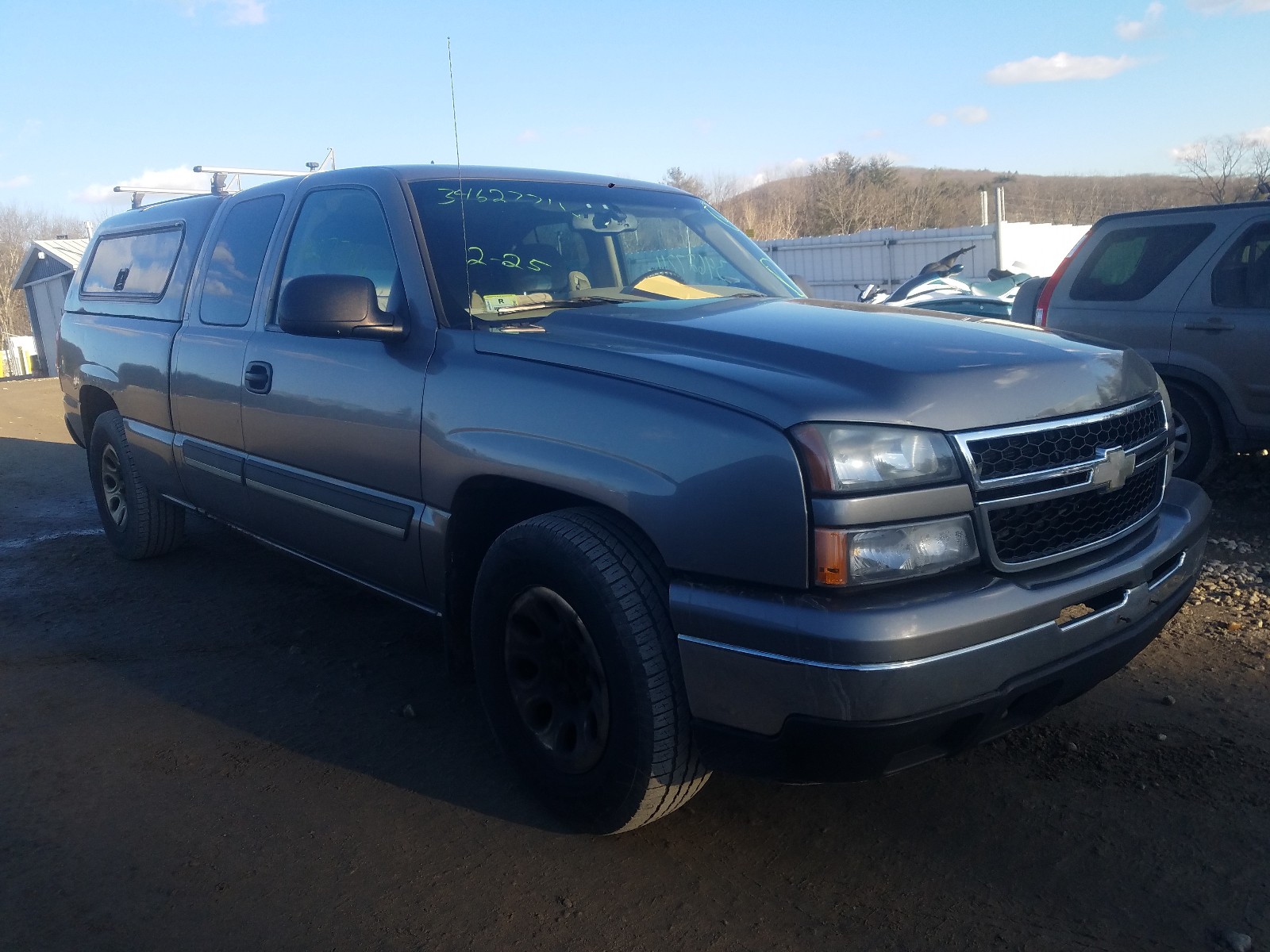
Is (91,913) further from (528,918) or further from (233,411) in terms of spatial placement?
(233,411)

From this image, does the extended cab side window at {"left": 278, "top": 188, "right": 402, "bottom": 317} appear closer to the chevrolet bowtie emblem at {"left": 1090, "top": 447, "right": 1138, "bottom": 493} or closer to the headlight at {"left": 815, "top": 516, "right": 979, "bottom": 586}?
the headlight at {"left": 815, "top": 516, "right": 979, "bottom": 586}

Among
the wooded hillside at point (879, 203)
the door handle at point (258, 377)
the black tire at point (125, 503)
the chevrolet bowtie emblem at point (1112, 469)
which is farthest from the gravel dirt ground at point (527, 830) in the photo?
the wooded hillside at point (879, 203)

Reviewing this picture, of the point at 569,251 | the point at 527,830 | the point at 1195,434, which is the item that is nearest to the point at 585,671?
the point at 527,830

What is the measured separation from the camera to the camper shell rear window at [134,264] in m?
5.09

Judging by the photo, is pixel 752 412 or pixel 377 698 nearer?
pixel 752 412

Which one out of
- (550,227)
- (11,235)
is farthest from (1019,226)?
(11,235)

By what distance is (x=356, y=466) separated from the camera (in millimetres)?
3502

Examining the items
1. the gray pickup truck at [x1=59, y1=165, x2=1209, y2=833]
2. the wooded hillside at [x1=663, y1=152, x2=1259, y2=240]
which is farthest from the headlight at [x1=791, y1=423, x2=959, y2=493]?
the wooded hillside at [x1=663, y1=152, x2=1259, y2=240]

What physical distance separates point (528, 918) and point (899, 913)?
91 centimetres

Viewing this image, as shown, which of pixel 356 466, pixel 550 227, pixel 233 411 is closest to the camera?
pixel 356 466

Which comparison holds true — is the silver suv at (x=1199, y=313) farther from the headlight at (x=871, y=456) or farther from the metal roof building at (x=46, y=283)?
the metal roof building at (x=46, y=283)

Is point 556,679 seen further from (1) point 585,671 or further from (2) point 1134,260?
(2) point 1134,260

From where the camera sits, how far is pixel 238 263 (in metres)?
4.42

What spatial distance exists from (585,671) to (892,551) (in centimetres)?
91
